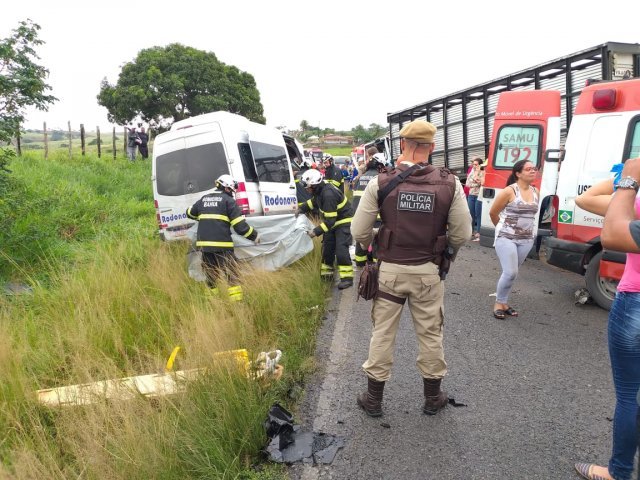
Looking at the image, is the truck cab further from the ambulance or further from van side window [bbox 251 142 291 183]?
van side window [bbox 251 142 291 183]

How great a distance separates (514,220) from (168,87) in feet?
74.3

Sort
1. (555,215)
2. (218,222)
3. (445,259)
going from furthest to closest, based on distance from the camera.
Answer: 1. (555,215)
2. (218,222)
3. (445,259)

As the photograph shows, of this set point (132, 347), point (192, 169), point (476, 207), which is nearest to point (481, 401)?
point (132, 347)

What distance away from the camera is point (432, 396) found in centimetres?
319

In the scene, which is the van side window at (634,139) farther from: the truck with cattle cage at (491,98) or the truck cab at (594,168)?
the truck with cattle cage at (491,98)

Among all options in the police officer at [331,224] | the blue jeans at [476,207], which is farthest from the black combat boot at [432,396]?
the blue jeans at [476,207]

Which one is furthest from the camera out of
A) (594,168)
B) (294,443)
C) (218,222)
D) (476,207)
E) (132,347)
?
(476,207)

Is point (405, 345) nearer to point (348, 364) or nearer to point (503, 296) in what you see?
point (348, 364)

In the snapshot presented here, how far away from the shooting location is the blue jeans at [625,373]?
2.18 metres

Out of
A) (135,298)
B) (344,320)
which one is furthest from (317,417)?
(135,298)

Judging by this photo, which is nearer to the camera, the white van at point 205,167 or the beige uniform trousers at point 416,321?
the beige uniform trousers at point 416,321

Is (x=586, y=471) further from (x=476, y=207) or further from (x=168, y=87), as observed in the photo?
(x=168, y=87)

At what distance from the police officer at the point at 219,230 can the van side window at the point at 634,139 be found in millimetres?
4267

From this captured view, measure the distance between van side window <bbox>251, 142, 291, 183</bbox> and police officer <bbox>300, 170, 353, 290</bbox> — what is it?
5.50 ft
